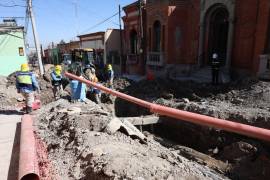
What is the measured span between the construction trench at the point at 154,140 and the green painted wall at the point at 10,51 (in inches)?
430

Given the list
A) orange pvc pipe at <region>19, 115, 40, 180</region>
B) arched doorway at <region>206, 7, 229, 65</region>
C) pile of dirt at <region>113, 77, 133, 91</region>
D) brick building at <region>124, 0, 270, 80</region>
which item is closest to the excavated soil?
brick building at <region>124, 0, 270, 80</region>

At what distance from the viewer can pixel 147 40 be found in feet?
62.5

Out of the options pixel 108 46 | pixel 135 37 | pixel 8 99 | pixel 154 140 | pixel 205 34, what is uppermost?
pixel 135 37

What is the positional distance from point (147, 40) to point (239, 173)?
14334mm

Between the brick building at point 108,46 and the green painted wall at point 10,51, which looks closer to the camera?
the green painted wall at point 10,51

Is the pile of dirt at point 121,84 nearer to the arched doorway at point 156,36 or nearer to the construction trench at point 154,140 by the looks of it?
the construction trench at point 154,140

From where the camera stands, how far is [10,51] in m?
22.1

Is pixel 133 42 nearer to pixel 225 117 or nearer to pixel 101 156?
pixel 225 117

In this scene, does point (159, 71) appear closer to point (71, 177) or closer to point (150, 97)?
point (150, 97)

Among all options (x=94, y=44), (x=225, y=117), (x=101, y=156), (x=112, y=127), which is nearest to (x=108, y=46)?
(x=94, y=44)

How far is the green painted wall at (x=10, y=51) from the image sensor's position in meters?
21.7

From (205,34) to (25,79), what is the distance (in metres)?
11.5

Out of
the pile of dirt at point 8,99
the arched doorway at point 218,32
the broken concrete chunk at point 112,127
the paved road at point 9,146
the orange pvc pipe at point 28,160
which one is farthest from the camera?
the arched doorway at point 218,32

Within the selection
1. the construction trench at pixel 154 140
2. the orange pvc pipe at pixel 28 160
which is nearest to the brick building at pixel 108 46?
the construction trench at pixel 154 140
